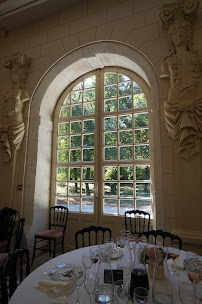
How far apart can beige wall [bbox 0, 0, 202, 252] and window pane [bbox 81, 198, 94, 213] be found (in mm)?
733

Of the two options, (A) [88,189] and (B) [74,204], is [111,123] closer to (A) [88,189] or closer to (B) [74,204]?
(A) [88,189]

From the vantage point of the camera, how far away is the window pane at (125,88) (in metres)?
3.48

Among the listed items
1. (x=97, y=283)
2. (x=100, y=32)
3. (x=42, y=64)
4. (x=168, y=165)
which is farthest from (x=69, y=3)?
(x=97, y=283)

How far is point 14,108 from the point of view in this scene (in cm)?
Result: 348

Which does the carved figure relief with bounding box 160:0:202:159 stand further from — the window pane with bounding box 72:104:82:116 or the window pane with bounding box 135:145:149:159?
the window pane with bounding box 72:104:82:116

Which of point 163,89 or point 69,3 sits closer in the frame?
point 163,89

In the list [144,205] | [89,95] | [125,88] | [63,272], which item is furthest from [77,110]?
[63,272]

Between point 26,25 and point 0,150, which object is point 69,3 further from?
point 0,150

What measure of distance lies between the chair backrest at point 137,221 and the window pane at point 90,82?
8.25 feet

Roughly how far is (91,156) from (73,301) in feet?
8.90

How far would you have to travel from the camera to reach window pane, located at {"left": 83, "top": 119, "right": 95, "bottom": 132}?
367 cm

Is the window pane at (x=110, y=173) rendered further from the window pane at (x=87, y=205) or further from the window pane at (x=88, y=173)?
the window pane at (x=87, y=205)

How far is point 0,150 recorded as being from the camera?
11.7 ft

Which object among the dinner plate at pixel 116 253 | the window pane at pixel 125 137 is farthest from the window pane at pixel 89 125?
the dinner plate at pixel 116 253
